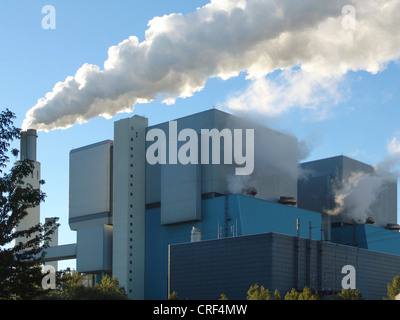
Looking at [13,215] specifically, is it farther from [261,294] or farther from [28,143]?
[28,143]

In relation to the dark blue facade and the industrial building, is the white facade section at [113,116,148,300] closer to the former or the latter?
the industrial building

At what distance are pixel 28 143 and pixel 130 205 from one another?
23.0 meters

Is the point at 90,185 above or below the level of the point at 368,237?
above

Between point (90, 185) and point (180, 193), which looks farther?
point (90, 185)

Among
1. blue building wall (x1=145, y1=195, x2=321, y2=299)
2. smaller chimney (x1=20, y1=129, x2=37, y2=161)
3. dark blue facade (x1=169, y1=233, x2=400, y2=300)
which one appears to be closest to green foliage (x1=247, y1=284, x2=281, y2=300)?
dark blue facade (x1=169, y1=233, x2=400, y2=300)

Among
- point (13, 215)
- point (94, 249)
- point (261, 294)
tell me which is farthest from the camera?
point (94, 249)

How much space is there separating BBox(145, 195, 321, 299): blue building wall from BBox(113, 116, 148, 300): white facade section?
1.77m

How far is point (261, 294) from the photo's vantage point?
319ft

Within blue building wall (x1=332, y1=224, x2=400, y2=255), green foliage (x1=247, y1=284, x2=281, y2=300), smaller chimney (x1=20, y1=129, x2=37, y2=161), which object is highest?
smaller chimney (x1=20, y1=129, x2=37, y2=161)

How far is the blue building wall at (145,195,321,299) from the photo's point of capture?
124938mm

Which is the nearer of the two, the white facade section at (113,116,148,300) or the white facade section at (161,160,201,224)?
the white facade section at (161,160,201,224)

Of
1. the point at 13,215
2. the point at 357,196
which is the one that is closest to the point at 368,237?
the point at 357,196

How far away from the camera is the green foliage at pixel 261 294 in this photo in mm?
96650
